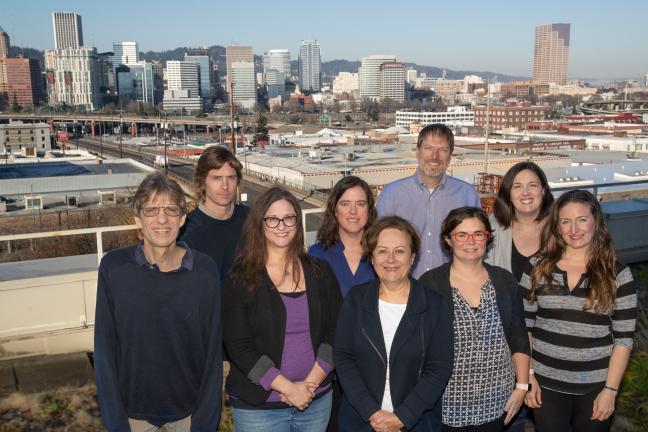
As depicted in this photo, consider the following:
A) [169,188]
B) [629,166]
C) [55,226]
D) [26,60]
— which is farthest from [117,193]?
[26,60]

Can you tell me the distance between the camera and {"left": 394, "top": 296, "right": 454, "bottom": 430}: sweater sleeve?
6.92 feet

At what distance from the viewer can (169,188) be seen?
213cm

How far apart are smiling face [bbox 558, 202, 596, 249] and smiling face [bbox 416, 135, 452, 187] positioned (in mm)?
734

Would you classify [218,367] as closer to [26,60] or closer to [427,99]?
[26,60]

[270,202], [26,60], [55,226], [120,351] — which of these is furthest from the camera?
[26,60]

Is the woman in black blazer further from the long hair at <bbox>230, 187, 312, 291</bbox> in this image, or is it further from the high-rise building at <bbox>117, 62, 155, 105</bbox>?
the high-rise building at <bbox>117, 62, 155, 105</bbox>

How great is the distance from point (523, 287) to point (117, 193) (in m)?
26.3

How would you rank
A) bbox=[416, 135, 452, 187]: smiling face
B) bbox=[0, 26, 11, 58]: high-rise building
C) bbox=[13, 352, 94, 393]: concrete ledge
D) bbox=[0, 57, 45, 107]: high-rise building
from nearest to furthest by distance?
bbox=[416, 135, 452, 187]: smiling face, bbox=[13, 352, 94, 393]: concrete ledge, bbox=[0, 57, 45, 107]: high-rise building, bbox=[0, 26, 11, 58]: high-rise building

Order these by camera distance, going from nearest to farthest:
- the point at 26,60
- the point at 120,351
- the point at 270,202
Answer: the point at 120,351 < the point at 270,202 < the point at 26,60

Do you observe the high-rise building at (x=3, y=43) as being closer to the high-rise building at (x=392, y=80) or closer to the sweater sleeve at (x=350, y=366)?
the high-rise building at (x=392, y=80)

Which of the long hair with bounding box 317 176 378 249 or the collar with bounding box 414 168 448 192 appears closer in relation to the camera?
the long hair with bounding box 317 176 378 249

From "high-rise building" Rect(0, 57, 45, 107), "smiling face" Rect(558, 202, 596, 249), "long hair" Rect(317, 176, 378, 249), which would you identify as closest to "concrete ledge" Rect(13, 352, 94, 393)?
"long hair" Rect(317, 176, 378, 249)

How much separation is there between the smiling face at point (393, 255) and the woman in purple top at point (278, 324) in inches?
9.8

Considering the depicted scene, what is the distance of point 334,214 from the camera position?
2715mm
